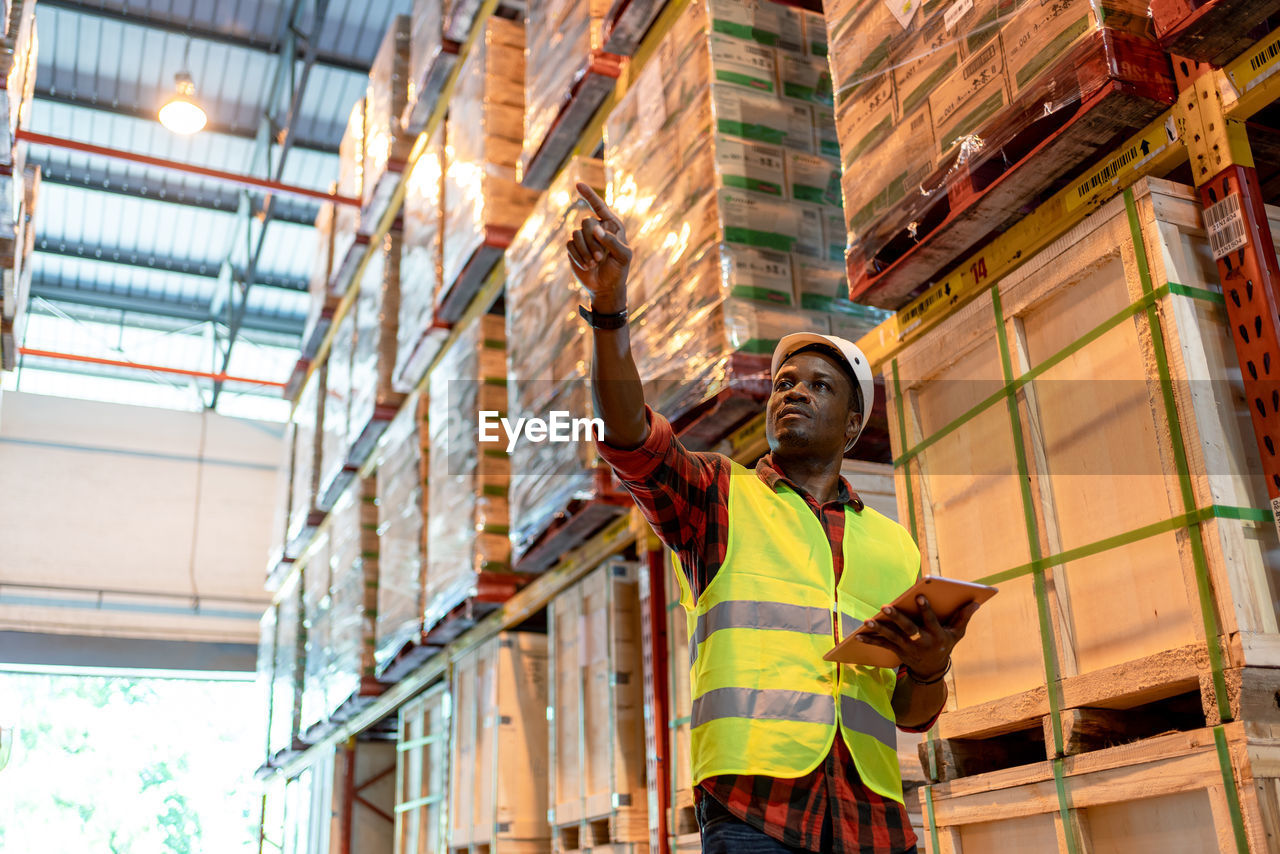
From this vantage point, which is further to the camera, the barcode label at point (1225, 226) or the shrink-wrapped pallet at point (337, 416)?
the shrink-wrapped pallet at point (337, 416)

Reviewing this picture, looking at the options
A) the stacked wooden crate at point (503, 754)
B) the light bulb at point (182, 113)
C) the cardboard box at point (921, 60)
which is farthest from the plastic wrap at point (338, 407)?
the cardboard box at point (921, 60)

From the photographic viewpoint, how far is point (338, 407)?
12.1 metres

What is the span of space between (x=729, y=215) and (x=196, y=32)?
12864 mm

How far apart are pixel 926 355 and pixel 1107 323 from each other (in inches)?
33.3

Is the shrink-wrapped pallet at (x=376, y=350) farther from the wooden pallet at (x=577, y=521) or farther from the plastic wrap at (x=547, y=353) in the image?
the wooden pallet at (x=577, y=521)

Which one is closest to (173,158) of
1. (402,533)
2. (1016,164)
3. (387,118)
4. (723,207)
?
(387,118)

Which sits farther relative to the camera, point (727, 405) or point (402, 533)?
point (402, 533)

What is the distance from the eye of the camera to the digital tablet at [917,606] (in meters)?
2.08

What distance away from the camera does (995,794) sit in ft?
10.6

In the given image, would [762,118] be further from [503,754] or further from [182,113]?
[182,113]

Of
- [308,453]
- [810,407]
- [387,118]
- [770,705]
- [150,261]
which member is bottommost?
[770,705]

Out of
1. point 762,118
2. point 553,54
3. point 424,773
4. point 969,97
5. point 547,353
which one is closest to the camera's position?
point 969,97

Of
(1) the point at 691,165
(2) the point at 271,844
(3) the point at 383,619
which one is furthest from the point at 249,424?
(1) the point at 691,165

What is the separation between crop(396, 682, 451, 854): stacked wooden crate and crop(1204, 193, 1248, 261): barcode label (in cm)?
667
